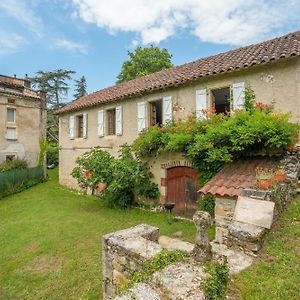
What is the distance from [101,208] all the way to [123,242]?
7.59 m

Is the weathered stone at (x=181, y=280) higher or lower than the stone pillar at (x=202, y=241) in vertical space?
lower

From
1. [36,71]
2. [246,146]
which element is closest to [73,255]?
[246,146]

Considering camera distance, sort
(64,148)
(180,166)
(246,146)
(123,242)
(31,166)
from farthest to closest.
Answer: (31,166) < (64,148) < (180,166) < (246,146) < (123,242)

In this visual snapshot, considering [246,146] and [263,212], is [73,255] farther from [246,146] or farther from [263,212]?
[246,146]

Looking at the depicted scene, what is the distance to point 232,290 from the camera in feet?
10.3

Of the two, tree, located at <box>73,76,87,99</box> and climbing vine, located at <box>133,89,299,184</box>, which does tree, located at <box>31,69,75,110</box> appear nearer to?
tree, located at <box>73,76,87,99</box>

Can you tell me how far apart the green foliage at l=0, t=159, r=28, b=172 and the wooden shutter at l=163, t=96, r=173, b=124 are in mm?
13457

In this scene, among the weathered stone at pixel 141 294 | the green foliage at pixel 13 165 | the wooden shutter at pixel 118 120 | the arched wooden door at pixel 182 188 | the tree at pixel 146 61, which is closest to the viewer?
the weathered stone at pixel 141 294

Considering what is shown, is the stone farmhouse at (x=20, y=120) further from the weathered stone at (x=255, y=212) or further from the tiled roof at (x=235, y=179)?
the weathered stone at (x=255, y=212)

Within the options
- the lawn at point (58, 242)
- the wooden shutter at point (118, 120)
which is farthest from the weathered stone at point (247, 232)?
the wooden shutter at point (118, 120)

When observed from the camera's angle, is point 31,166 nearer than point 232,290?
No

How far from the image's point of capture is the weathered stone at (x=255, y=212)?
15.1 feet

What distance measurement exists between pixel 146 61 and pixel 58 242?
2423 cm

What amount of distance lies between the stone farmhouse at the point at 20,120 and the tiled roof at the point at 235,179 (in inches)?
702
